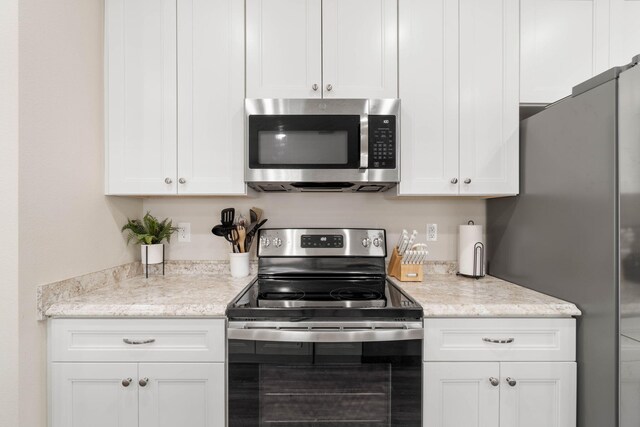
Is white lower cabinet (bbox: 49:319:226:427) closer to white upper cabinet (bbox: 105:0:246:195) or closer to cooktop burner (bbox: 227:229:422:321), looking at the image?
cooktop burner (bbox: 227:229:422:321)

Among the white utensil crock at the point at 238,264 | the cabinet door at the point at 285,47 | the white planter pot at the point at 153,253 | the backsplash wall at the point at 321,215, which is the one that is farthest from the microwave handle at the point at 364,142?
the white planter pot at the point at 153,253

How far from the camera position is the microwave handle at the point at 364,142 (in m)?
1.58

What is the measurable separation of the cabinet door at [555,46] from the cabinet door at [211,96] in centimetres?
144

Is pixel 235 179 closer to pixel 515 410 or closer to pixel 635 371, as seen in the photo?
pixel 515 410

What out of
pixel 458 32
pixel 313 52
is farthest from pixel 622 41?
pixel 313 52

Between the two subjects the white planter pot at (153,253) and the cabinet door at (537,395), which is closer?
the cabinet door at (537,395)

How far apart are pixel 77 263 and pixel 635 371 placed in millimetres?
2170

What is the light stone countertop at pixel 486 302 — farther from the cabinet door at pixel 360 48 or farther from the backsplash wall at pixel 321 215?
the cabinet door at pixel 360 48

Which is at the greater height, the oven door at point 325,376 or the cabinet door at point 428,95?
the cabinet door at point 428,95

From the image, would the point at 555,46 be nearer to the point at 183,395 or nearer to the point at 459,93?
the point at 459,93

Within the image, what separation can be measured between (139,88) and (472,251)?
1.95 meters

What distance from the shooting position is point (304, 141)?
1.62 m

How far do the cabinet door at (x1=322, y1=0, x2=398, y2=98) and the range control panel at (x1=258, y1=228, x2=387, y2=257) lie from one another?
745 millimetres

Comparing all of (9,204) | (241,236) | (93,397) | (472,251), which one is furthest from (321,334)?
(9,204)
